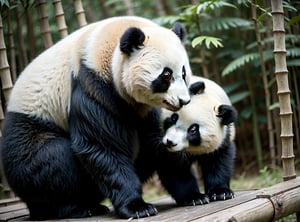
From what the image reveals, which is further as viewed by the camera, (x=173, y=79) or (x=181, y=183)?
(x=181, y=183)

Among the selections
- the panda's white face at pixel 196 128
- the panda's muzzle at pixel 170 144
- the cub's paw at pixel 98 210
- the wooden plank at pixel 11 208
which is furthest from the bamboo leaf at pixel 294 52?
the wooden plank at pixel 11 208

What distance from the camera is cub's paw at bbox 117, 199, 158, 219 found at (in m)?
3.66

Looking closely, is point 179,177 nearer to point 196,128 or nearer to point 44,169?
point 196,128

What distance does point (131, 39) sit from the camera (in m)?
3.62

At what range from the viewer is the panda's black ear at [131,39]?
360 cm

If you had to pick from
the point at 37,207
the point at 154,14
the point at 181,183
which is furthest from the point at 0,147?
the point at 154,14

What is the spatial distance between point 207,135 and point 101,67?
1.04 metres

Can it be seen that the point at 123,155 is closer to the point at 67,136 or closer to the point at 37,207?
the point at 67,136

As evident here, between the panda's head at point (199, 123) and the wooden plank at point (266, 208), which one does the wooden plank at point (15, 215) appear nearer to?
the panda's head at point (199, 123)

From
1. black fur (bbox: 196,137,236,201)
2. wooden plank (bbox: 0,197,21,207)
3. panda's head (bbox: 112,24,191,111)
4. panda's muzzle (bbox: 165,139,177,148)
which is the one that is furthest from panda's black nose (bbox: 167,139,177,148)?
wooden plank (bbox: 0,197,21,207)

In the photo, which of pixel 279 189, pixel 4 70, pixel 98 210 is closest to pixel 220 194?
pixel 279 189

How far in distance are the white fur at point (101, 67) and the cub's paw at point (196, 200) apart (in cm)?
84

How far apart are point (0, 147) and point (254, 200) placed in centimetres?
204

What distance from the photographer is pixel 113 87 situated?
3799mm
